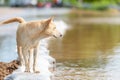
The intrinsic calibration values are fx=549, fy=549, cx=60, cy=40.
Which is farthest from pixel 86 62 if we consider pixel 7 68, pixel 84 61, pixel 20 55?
pixel 20 55

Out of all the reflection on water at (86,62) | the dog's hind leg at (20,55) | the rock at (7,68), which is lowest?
the reflection on water at (86,62)

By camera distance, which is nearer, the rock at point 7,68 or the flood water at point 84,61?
the rock at point 7,68

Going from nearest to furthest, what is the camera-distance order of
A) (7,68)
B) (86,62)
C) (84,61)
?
(7,68) → (86,62) → (84,61)

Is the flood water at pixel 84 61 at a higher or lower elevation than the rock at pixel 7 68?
lower

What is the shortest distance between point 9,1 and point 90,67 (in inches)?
3221

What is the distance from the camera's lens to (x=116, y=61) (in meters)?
15.5

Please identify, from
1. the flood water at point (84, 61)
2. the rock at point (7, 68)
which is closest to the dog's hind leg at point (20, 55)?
the rock at point (7, 68)

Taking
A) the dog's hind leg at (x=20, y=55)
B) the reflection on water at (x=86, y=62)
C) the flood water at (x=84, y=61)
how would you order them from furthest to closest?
the flood water at (x=84, y=61)
the reflection on water at (x=86, y=62)
the dog's hind leg at (x=20, y=55)

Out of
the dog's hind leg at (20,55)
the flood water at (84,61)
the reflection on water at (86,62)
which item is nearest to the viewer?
the dog's hind leg at (20,55)

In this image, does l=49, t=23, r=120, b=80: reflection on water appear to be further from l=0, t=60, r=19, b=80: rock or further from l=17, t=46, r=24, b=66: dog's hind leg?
l=0, t=60, r=19, b=80: rock

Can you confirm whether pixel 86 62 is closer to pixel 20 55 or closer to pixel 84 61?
pixel 84 61

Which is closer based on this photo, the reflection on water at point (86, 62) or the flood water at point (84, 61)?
the reflection on water at point (86, 62)

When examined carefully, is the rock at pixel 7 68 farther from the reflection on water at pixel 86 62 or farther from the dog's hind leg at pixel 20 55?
the reflection on water at pixel 86 62

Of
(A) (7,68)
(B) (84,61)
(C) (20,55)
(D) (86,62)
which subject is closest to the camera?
(C) (20,55)
